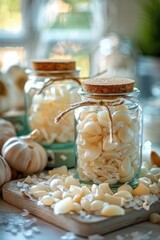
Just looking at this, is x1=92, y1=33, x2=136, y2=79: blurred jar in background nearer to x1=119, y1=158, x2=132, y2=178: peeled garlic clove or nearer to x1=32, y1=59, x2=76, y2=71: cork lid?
x1=32, y1=59, x2=76, y2=71: cork lid

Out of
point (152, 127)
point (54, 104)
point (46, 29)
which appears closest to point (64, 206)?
point (54, 104)

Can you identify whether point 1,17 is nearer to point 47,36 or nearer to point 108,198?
point 47,36

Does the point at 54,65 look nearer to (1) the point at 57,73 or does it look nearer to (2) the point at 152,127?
(1) the point at 57,73

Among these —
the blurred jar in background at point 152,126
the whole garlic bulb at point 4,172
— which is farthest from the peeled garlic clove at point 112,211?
the blurred jar in background at point 152,126

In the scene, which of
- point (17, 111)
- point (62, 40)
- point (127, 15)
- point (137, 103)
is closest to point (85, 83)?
point (137, 103)

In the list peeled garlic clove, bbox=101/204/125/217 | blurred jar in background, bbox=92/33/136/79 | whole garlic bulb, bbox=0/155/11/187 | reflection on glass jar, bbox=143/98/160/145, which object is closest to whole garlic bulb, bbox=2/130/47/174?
whole garlic bulb, bbox=0/155/11/187

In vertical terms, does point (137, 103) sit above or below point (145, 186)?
above
